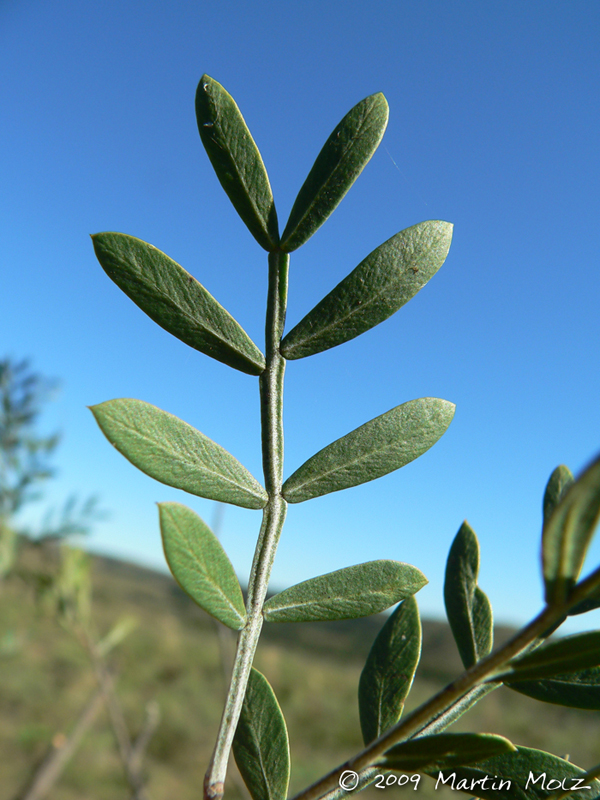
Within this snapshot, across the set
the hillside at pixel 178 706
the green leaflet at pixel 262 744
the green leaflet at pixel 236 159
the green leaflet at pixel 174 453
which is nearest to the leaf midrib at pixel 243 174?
the green leaflet at pixel 236 159

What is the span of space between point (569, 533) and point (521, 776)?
155mm

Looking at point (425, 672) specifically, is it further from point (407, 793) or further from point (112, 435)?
point (112, 435)

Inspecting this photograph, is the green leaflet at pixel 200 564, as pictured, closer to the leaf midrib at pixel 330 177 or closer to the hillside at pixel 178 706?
the leaf midrib at pixel 330 177

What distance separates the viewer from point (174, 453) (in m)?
0.24

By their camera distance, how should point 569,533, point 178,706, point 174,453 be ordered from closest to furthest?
1. point 569,533
2. point 174,453
3. point 178,706

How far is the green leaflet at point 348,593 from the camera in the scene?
247 mm

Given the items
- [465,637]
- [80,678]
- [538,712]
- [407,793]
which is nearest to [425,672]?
[538,712]

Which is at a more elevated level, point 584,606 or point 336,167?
point 336,167

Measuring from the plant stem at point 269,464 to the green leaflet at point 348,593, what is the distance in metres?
0.01

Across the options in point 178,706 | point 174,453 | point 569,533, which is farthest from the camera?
point 178,706

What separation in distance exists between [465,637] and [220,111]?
0.26m

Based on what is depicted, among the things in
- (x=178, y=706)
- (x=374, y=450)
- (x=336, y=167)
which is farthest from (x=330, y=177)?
(x=178, y=706)

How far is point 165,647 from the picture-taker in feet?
21.7

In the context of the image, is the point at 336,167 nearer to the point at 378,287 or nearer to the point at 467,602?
the point at 378,287
